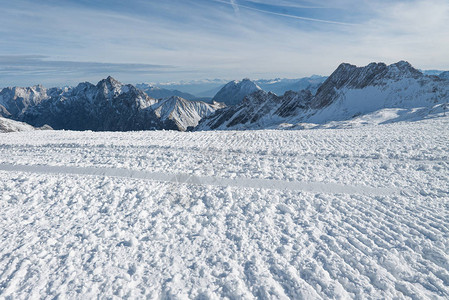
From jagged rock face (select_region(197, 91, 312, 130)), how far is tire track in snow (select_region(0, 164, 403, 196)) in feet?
395

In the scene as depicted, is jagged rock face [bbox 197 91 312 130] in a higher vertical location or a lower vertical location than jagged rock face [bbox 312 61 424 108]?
lower

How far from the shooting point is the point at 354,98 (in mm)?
103375

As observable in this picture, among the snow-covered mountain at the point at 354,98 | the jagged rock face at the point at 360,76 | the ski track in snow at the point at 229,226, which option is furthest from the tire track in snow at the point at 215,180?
the jagged rock face at the point at 360,76

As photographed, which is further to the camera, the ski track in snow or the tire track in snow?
the tire track in snow

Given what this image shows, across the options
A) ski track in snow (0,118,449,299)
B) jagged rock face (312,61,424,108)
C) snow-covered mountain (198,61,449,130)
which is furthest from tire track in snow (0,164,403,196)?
jagged rock face (312,61,424,108)

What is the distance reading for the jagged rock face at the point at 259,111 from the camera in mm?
140250

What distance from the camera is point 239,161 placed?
14570 millimetres

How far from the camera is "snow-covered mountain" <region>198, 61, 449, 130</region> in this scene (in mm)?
82000

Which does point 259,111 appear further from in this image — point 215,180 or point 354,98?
point 215,180

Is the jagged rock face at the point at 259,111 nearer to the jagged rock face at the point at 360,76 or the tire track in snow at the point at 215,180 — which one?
the jagged rock face at the point at 360,76

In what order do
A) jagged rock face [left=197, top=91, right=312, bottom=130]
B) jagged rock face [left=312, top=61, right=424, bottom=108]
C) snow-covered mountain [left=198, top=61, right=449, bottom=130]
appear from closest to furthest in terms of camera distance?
1. snow-covered mountain [left=198, top=61, right=449, bottom=130]
2. jagged rock face [left=312, top=61, right=424, bottom=108]
3. jagged rock face [left=197, top=91, right=312, bottom=130]

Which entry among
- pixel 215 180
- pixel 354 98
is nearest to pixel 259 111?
pixel 354 98

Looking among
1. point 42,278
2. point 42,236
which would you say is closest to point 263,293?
point 42,278

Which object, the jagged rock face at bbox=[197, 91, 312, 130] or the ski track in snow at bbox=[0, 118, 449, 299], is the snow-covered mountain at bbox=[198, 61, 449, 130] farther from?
the ski track in snow at bbox=[0, 118, 449, 299]
